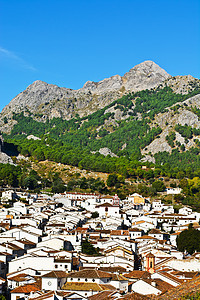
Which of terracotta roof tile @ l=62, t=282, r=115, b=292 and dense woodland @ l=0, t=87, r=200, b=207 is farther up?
dense woodland @ l=0, t=87, r=200, b=207

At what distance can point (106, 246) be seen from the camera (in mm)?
53531

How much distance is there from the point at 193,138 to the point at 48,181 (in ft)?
286

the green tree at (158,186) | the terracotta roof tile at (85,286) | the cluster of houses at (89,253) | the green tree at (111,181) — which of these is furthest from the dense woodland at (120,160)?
the terracotta roof tile at (85,286)

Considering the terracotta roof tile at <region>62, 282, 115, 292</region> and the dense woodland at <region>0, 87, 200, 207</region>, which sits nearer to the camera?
the terracotta roof tile at <region>62, 282, 115, 292</region>

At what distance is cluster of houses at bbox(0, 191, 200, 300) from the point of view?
37500 mm

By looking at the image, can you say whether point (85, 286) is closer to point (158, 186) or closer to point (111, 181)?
point (158, 186)

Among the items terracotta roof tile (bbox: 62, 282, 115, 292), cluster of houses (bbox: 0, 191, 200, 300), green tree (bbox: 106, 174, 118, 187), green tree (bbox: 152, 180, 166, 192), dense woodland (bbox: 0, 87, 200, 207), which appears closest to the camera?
terracotta roof tile (bbox: 62, 282, 115, 292)

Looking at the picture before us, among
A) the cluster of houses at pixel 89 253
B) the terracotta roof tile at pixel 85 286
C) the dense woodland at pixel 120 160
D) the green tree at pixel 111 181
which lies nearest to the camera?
the terracotta roof tile at pixel 85 286

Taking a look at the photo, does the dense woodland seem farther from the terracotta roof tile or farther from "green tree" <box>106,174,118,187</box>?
the terracotta roof tile

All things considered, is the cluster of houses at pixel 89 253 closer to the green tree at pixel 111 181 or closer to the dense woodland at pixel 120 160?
the dense woodland at pixel 120 160

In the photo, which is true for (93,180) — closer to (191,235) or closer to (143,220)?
(143,220)

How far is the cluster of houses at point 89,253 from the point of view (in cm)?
3750

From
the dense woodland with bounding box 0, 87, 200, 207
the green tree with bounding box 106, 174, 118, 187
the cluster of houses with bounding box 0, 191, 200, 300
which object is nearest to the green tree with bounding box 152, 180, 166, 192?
the dense woodland with bounding box 0, 87, 200, 207

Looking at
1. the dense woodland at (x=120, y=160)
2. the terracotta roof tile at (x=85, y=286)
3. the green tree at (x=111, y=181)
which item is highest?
the dense woodland at (x=120, y=160)
